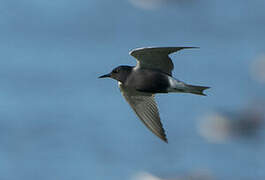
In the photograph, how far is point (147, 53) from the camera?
11.7m

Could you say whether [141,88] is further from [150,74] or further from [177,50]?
[177,50]

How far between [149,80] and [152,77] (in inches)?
3.8

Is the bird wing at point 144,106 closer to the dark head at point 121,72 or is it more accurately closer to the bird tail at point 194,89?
the dark head at point 121,72

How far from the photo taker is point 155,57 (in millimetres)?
11875

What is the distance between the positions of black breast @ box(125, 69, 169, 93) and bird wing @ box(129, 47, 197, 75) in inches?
8.0

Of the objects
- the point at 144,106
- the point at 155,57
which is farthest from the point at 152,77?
the point at 144,106

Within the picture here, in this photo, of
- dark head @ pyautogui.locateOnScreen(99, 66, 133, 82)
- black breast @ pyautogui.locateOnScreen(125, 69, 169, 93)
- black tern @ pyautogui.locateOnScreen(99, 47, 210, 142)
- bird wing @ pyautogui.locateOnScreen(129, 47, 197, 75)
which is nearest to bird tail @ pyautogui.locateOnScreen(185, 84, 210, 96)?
black tern @ pyautogui.locateOnScreen(99, 47, 210, 142)

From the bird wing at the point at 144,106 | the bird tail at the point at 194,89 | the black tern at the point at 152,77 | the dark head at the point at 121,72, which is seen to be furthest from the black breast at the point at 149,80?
the bird wing at the point at 144,106

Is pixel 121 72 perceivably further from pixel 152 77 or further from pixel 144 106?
pixel 144 106

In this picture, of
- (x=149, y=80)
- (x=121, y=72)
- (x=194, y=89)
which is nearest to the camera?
(x=194, y=89)

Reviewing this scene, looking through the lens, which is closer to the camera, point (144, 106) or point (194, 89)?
point (194, 89)

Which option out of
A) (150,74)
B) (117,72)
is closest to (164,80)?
(150,74)

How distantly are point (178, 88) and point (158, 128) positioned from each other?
1.42 meters

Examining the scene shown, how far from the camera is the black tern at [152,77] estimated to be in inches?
453
